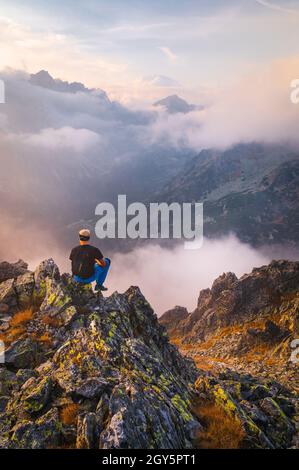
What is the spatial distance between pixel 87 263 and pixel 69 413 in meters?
10.1

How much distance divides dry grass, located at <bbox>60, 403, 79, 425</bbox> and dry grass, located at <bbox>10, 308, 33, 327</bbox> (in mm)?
8595

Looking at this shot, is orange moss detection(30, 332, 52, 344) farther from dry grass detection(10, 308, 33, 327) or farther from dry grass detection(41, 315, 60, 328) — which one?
dry grass detection(10, 308, 33, 327)

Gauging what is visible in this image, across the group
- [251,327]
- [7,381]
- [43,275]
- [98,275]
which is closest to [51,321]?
[98,275]

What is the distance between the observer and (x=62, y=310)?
2358 centimetres

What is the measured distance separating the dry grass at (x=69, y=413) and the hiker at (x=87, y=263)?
9240 millimetres

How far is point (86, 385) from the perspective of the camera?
16.1 metres

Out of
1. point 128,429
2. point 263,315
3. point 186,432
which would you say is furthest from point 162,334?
point 263,315

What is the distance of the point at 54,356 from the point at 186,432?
306 inches

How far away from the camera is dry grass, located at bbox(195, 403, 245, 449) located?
15.2 meters

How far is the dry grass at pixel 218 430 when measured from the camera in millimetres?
15188

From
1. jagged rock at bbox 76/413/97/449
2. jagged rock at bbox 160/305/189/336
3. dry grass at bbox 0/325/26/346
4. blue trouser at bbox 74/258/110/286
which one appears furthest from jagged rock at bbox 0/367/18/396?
jagged rock at bbox 160/305/189/336
